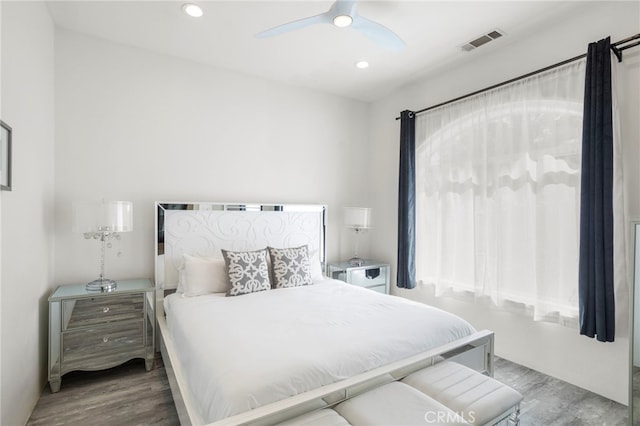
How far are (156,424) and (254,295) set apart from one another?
1.05 metres

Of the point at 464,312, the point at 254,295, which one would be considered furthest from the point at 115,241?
the point at 464,312

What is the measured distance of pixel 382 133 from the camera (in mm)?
4348

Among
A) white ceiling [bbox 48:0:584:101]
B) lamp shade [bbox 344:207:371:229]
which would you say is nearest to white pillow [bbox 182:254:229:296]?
lamp shade [bbox 344:207:371:229]

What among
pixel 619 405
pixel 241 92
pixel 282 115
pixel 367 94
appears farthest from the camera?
pixel 367 94

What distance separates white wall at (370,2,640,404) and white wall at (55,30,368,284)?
1519 millimetres

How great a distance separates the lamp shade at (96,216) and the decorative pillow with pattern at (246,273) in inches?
35.1

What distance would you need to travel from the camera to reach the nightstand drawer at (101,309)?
7.88ft

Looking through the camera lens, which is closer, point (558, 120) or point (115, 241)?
point (558, 120)

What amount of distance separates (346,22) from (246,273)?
6.82 feet

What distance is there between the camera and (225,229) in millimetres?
3330

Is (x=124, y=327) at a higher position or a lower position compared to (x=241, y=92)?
lower

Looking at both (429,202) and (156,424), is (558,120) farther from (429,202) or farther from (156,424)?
(156,424)

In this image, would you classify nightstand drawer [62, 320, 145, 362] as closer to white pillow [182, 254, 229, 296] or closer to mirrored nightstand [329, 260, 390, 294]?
white pillow [182, 254, 229, 296]

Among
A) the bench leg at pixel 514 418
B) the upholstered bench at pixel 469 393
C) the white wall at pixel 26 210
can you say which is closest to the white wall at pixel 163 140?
the white wall at pixel 26 210
